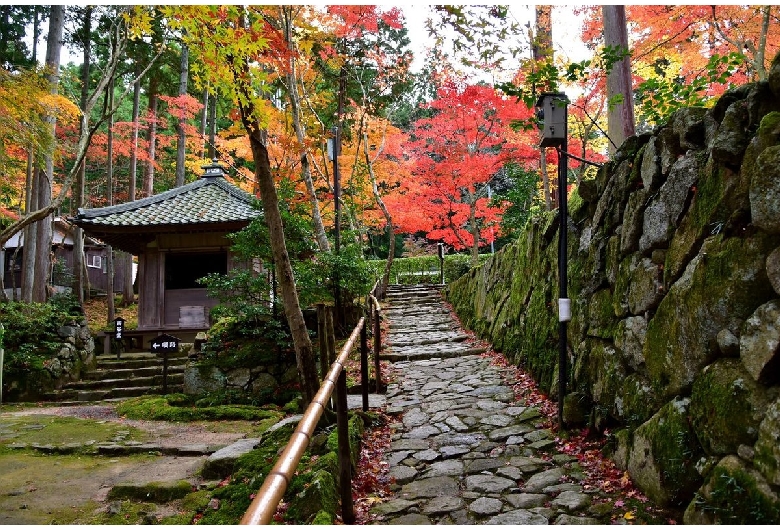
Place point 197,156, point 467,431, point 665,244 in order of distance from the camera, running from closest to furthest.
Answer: point 665,244 → point 467,431 → point 197,156

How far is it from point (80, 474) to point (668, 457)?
5530 mm

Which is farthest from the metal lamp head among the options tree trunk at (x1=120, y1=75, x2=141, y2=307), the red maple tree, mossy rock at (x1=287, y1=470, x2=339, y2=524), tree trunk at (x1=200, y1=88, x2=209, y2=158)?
tree trunk at (x1=120, y1=75, x2=141, y2=307)

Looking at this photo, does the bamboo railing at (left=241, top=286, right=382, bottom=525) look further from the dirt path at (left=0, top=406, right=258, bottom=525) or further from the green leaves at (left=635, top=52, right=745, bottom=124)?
the green leaves at (left=635, top=52, right=745, bottom=124)

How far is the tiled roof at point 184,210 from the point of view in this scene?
12.5 meters

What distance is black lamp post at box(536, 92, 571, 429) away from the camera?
4.33 m

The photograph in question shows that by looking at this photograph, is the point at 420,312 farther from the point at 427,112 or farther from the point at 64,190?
the point at 427,112

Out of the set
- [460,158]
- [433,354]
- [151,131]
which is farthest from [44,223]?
[460,158]

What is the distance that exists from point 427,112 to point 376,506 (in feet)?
101

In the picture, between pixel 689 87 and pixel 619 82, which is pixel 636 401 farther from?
pixel 619 82

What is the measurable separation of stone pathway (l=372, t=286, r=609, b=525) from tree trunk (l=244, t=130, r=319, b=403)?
1.07 meters

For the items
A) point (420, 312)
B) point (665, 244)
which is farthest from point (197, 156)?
point (665, 244)

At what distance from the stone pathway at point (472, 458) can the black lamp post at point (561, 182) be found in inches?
24.6

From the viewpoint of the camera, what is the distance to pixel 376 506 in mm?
3391

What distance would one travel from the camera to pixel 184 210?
13359 millimetres
